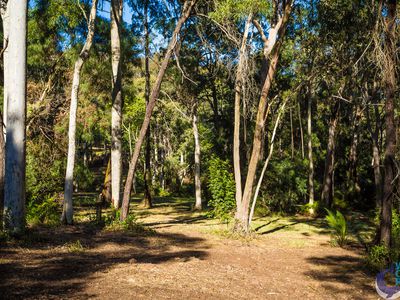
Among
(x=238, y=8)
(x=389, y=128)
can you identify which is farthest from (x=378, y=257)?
(x=238, y=8)

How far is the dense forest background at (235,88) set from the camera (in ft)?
39.0

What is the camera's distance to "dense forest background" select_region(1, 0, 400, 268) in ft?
39.0

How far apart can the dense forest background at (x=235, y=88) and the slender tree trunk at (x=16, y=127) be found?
0.35 metres

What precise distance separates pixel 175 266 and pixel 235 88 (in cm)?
743

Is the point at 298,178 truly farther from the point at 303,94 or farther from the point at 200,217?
the point at 303,94

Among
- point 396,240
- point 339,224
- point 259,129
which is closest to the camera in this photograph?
point 396,240

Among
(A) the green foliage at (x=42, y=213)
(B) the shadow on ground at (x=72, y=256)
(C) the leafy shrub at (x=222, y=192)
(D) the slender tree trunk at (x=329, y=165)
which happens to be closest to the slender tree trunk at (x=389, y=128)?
(B) the shadow on ground at (x=72, y=256)

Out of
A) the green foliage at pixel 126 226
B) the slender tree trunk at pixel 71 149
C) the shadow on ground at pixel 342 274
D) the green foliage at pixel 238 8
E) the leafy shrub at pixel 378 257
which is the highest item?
the green foliage at pixel 238 8

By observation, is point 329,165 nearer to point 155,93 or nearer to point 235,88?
point 235,88

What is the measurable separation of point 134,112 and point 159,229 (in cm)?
2022

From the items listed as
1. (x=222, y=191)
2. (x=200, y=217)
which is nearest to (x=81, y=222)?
(x=222, y=191)

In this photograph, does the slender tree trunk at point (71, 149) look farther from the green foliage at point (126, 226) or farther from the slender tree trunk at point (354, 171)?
the slender tree trunk at point (354, 171)

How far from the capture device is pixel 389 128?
32.3 ft

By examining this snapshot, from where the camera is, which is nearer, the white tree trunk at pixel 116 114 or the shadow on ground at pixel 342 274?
the shadow on ground at pixel 342 274
